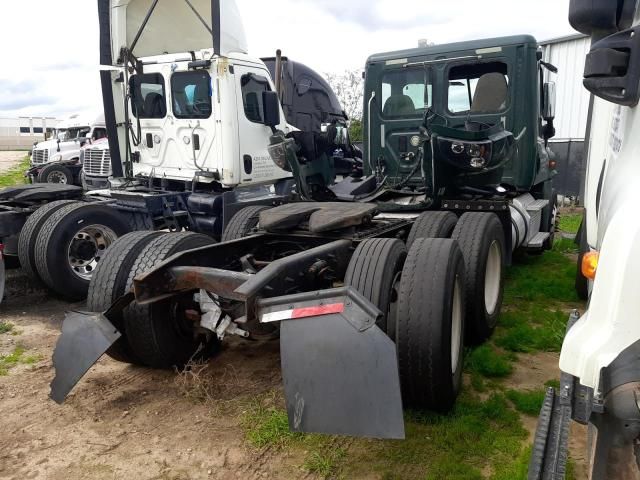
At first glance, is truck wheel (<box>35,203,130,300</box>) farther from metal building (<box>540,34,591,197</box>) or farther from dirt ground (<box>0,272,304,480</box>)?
metal building (<box>540,34,591,197</box>)

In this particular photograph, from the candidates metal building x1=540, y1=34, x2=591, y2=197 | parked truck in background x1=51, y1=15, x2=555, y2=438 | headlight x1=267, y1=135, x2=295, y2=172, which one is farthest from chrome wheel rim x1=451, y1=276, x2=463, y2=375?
metal building x1=540, y1=34, x2=591, y2=197

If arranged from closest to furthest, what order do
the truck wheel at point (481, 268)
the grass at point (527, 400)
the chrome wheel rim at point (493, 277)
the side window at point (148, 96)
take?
the grass at point (527, 400) → the truck wheel at point (481, 268) → the chrome wheel rim at point (493, 277) → the side window at point (148, 96)

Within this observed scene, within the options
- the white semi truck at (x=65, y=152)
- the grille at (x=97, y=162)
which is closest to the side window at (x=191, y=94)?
the grille at (x=97, y=162)

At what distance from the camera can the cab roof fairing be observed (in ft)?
24.6

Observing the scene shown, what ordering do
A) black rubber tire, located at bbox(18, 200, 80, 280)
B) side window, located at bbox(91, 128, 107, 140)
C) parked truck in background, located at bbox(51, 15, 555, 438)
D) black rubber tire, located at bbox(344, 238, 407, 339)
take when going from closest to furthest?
parked truck in background, located at bbox(51, 15, 555, 438), black rubber tire, located at bbox(344, 238, 407, 339), black rubber tire, located at bbox(18, 200, 80, 280), side window, located at bbox(91, 128, 107, 140)

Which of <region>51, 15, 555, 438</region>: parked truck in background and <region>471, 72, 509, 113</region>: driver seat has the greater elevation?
<region>471, 72, 509, 113</region>: driver seat

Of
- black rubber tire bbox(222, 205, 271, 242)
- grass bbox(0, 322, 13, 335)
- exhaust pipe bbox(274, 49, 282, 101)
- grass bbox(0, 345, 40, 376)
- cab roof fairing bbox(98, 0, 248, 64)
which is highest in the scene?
cab roof fairing bbox(98, 0, 248, 64)

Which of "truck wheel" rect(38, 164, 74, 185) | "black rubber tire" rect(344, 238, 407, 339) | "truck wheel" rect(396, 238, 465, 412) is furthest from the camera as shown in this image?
"truck wheel" rect(38, 164, 74, 185)

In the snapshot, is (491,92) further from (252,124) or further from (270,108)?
(252,124)

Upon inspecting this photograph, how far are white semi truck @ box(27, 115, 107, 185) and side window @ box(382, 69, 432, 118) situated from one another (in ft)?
36.1

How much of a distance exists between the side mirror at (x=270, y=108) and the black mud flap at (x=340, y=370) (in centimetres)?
518

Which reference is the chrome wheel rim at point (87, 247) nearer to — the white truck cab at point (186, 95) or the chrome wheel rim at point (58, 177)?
the white truck cab at point (186, 95)

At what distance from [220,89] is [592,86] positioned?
226 inches

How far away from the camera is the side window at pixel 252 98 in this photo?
24.9ft
